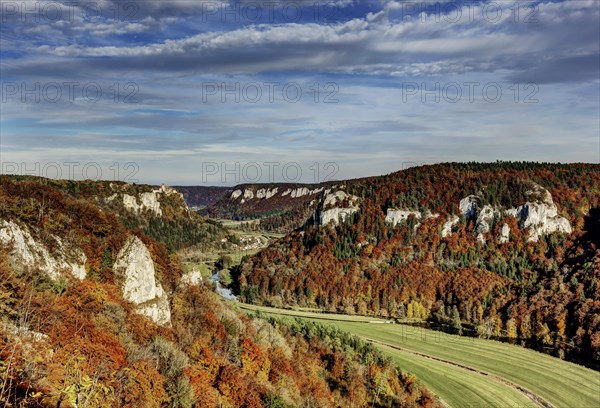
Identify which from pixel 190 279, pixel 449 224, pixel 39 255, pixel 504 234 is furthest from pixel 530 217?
pixel 39 255

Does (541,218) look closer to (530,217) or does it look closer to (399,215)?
(530,217)

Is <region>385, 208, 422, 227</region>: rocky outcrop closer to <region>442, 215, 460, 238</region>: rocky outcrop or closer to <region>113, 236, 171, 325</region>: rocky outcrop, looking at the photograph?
<region>442, 215, 460, 238</region>: rocky outcrop

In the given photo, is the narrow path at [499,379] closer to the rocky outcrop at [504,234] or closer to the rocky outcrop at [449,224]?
the rocky outcrop at [504,234]

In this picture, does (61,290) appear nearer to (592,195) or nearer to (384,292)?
(384,292)

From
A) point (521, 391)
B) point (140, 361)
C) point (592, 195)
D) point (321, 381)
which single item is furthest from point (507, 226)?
point (140, 361)

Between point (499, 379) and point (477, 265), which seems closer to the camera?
point (499, 379)

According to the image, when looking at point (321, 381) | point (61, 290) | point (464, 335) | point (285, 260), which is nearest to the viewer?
point (61, 290)
